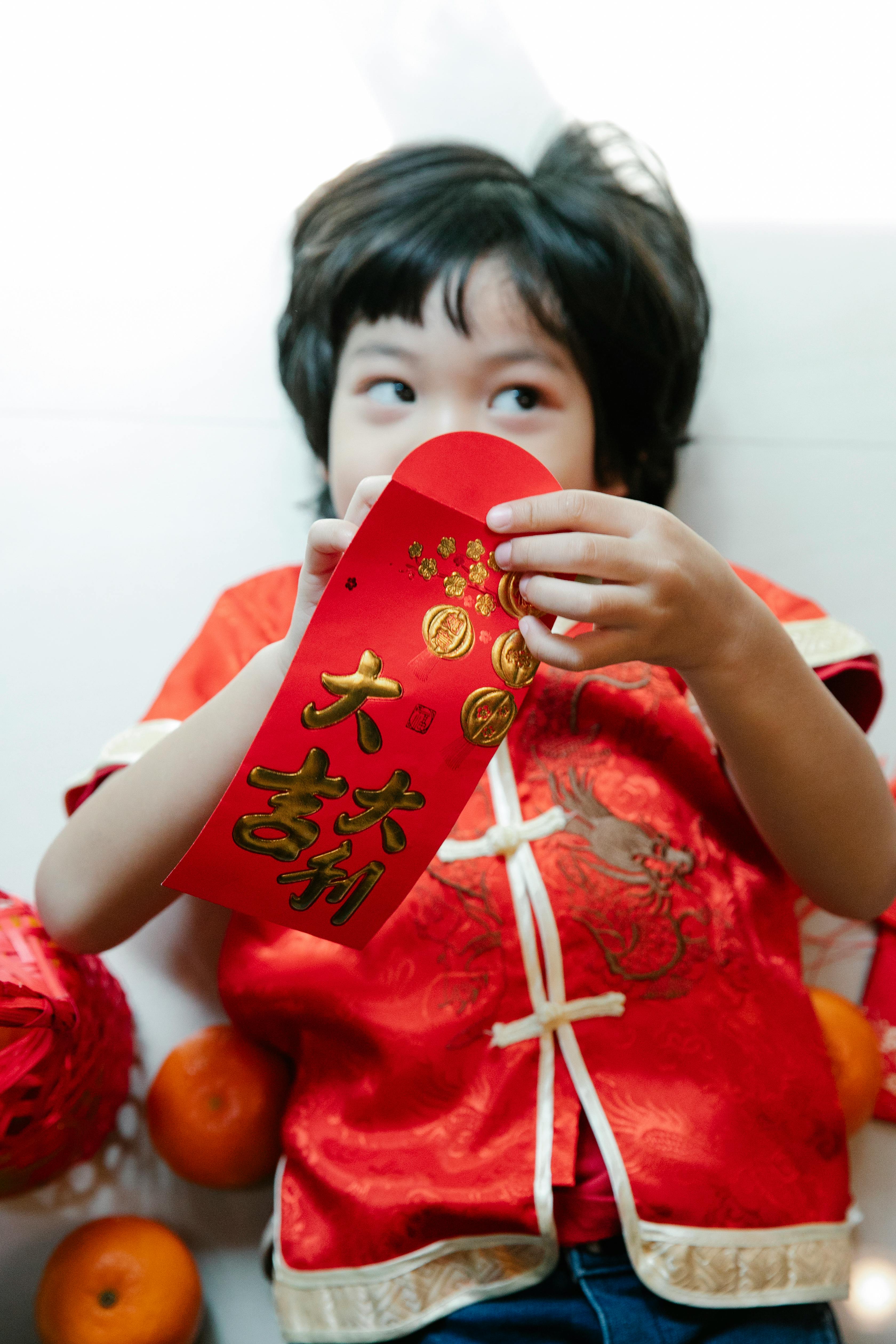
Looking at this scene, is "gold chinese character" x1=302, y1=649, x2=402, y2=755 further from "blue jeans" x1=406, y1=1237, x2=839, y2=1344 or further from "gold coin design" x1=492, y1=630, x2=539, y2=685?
"blue jeans" x1=406, y1=1237, x2=839, y2=1344

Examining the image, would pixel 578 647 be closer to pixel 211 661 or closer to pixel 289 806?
pixel 289 806

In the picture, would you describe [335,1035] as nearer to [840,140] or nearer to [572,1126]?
[572,1126]

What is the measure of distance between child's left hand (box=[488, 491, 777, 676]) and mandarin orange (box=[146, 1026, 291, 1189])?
0.44 m

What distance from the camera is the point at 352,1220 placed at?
67 cm

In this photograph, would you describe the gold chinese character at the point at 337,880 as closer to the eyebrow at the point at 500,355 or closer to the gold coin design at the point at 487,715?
the gold coin design at the point at 487,715

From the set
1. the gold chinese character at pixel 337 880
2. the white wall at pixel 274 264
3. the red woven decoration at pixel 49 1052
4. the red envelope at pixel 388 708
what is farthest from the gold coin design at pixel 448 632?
the white wall at pixel 274 264

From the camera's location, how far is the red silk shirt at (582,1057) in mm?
648

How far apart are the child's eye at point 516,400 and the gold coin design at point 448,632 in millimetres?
234

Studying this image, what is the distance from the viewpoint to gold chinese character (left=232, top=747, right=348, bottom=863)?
0.52 meters

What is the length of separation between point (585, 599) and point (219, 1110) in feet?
1.62

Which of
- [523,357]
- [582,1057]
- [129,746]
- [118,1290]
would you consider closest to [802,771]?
[582,1057]

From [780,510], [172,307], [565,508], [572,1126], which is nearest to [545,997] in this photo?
[572,1126]

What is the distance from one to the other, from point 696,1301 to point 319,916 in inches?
14.3

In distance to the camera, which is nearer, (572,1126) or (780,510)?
(572,1126)
